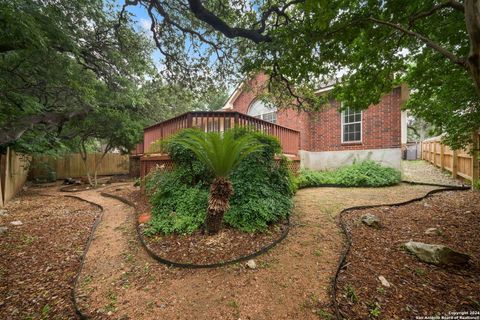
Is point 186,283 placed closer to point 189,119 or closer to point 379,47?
point 189,119

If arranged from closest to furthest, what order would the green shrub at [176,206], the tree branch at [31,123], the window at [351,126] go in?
1. the green shrub at [176,206]
2. the tree branch at [31,123]
3. the window at [351,126]

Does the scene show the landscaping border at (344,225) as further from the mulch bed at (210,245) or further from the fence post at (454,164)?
the fence post at (454,164)

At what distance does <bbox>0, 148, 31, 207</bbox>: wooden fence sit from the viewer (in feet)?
21.0

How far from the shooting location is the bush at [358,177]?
24.8 ft

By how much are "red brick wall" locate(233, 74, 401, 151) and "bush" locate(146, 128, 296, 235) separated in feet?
13.7

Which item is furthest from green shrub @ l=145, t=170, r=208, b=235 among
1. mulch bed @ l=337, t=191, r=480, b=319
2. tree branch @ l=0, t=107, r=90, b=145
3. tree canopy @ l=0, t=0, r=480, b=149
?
tree branch @ l=0, t=107, r=90, b=145

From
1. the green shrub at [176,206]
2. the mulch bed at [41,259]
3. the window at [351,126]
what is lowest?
the mulch bed at [41,259]

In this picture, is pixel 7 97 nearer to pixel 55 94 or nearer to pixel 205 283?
pixel 55 94

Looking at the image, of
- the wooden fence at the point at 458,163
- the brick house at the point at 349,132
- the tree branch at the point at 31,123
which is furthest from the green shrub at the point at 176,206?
the wooden fence at the point at 458,163

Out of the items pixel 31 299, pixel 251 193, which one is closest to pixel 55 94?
pixel 31 299

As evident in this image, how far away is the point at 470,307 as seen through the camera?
1.88 metres

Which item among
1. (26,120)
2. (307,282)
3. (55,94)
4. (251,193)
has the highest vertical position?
(55,94)

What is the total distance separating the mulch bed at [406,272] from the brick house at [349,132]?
529 centimetres

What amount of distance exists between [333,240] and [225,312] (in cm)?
224
